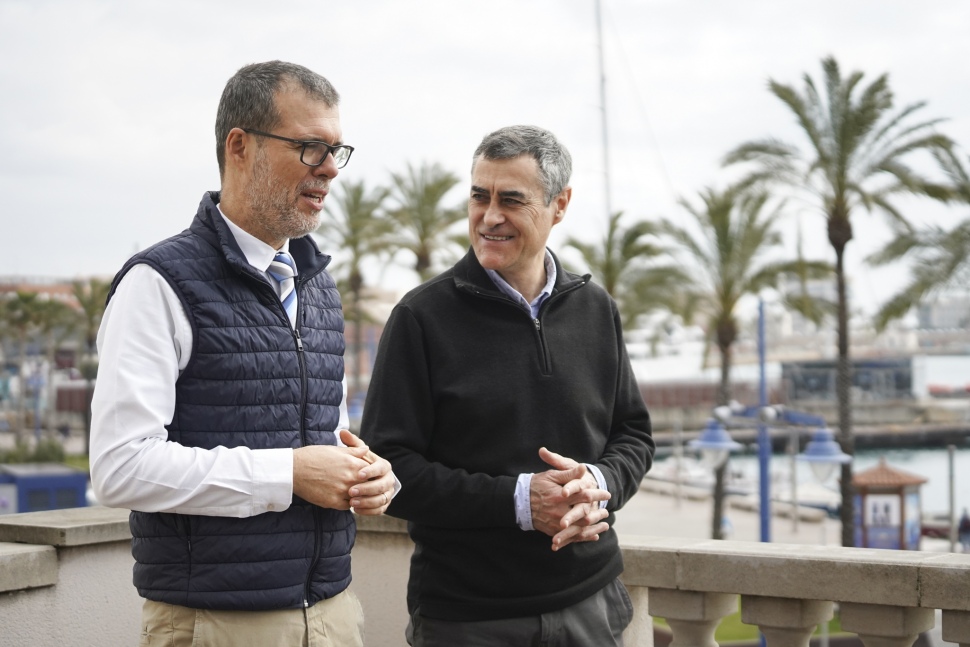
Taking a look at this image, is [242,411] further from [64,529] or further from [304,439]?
[64,529]

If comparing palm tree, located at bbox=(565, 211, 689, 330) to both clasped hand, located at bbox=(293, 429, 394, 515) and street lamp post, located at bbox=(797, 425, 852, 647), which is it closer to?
street lamp post, located at bbox=(797, 425, 852, 647)

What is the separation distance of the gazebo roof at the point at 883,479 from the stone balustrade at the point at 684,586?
23058 mm

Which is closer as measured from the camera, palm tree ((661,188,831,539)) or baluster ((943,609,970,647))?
baluster ((943,609,970,647))

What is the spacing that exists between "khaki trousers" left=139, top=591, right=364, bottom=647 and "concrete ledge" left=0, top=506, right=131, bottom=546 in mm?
1554

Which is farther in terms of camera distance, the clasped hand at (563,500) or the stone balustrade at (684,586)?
the stone balustrade at (684,586)

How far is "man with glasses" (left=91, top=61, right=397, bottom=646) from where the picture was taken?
2.11 meters

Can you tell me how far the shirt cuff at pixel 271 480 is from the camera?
84.4 inches

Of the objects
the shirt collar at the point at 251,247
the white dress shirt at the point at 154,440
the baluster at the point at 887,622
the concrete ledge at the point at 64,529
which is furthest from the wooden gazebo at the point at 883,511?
the white dress shirt at the point at 154,440

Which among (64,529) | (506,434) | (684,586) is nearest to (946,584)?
(684,586)

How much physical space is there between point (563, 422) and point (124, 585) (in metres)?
2.05

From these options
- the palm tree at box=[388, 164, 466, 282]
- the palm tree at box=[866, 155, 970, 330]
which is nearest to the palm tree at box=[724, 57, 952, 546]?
the palm tree at box=[866, 155, 970, 330]

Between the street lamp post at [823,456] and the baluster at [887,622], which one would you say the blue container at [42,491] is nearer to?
the street lamp post at [823,456]

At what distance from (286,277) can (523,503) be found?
82 cm

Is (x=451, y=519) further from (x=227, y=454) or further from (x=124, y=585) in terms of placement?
(x=124, y=585)
